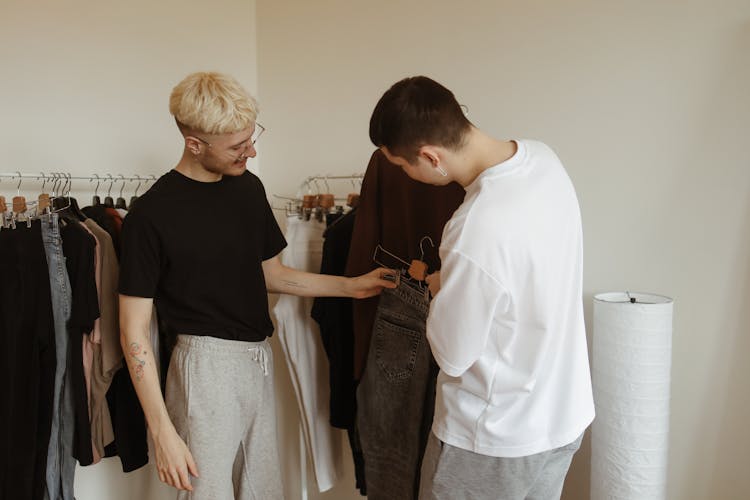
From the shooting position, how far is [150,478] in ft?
7.36

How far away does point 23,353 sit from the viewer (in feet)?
5.14

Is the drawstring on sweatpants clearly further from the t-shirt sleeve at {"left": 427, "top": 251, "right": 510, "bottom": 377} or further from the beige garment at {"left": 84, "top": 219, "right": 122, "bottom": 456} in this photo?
the t-shirt sleeve at {"left": 427, "top": 251, "right": 510, "bottom": 377}

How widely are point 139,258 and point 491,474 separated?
3.18 ft

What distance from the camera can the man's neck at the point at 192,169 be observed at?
4.93ft

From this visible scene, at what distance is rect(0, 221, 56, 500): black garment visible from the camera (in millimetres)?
1531

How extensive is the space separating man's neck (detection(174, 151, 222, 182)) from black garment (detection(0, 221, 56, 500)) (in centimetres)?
44

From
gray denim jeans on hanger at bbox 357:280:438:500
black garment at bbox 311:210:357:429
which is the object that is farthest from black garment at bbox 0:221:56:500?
gray denim jeans on hanger at bbox 357:280:438:500

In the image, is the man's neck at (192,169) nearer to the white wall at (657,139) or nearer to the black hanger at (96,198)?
the black hanger at (96,198)

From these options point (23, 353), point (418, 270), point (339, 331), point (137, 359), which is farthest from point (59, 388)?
point (418, 270)

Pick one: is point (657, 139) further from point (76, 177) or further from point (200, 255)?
point (76, 177)

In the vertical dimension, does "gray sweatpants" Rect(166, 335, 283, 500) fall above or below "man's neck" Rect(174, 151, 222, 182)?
below

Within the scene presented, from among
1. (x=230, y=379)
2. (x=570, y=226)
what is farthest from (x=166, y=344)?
(x=570, y=226)

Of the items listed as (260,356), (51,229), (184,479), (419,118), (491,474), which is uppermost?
(419,118)

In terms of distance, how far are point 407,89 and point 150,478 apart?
189cm
